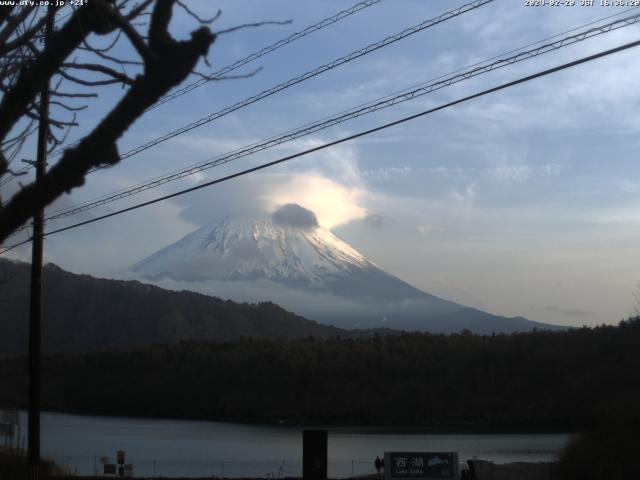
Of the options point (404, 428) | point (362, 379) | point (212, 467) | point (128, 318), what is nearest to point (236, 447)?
point (212, 467)

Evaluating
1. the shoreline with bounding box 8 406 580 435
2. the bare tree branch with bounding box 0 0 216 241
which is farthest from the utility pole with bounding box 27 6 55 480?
the shoreline with bounding box 8 406 580 435

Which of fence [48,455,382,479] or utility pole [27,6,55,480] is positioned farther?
fence [48,455,382,479]

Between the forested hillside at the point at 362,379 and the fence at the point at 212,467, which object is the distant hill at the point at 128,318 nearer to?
the forested hillside at the point at 362,379

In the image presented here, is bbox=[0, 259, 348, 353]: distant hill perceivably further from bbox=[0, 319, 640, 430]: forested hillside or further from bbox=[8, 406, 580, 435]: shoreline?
bbox=[8, 406, 580, 435]: shoreline

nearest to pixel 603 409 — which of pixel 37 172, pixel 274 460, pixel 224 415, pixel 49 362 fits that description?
pixel 274 460

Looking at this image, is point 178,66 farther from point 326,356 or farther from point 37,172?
point 326,356

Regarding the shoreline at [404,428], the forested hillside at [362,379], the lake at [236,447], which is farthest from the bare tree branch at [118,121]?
the forested hillside at [362,379]
